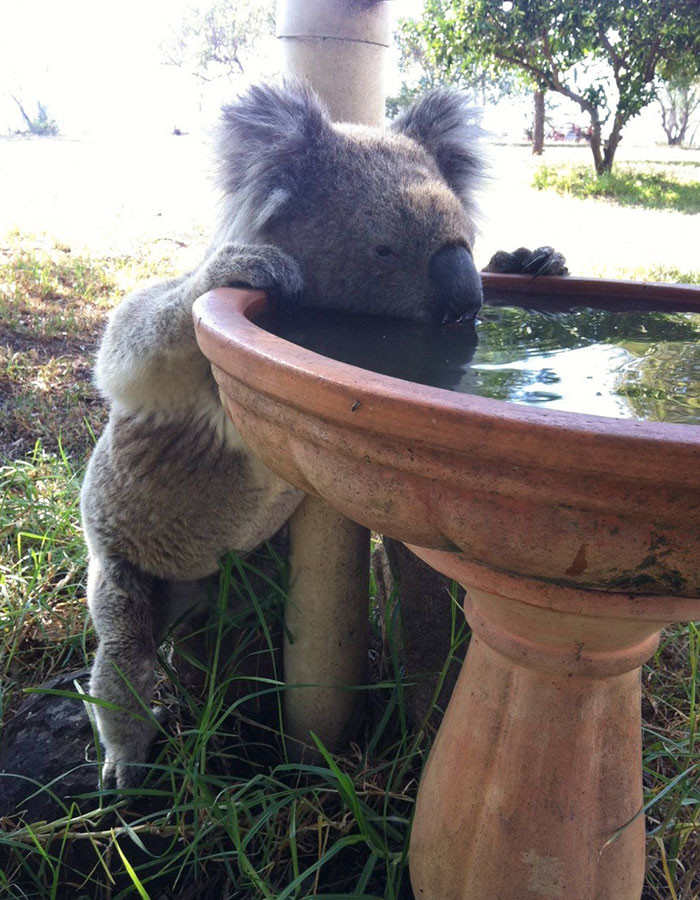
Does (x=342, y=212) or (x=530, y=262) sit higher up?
(x=342, y=212)

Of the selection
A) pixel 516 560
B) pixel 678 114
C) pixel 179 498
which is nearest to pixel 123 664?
pixel 179 498

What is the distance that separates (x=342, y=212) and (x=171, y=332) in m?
0.37

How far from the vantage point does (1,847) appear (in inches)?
53.7

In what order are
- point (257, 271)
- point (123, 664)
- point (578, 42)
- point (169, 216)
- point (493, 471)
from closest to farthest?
point (493, 471), point (257, 271), point (123, 664), point (169, 216), point (578, 42)

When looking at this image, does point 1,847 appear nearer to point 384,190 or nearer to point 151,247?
point 384,190

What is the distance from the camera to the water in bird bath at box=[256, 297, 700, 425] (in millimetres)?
977

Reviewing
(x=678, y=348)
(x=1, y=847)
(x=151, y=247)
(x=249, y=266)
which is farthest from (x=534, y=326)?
(x=151, y=247)

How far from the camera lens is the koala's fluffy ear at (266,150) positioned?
4.54ft

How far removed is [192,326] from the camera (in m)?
1.26

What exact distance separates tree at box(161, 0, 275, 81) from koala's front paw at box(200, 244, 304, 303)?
28.7 meters

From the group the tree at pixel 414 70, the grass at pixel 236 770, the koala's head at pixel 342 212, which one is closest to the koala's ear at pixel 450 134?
the koala's head at pixel 342 212

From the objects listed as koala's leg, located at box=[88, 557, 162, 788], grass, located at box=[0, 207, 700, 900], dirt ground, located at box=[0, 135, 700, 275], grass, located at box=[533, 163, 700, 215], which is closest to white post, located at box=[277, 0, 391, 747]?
grass, located at box=[0, 207, 700, 900]

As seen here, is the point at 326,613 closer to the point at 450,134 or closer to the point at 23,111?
the point at 450,134

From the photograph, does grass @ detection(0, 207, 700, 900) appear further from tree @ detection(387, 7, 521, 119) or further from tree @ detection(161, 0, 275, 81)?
tree @ detection(161, 0, 275, 81)
